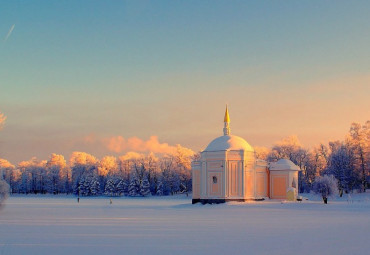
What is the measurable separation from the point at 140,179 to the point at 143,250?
3834 inches

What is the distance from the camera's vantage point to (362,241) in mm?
17781

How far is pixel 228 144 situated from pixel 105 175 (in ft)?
232

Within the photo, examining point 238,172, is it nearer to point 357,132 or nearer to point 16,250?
point 357,132

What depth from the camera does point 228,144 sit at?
184 feet

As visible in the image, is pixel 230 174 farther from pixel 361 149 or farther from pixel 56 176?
pixel 56 176

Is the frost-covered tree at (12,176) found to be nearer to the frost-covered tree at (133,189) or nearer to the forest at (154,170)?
the forest at (154,170)

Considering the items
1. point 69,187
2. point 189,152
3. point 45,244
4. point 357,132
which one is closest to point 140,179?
point 189,152

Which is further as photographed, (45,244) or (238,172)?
(238,172)

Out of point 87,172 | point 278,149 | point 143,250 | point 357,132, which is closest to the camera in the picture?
point 143,250

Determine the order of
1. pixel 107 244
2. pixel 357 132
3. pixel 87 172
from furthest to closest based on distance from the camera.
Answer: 1. pixel 87 172
2. pixel 357 132
3. pixel 107 244

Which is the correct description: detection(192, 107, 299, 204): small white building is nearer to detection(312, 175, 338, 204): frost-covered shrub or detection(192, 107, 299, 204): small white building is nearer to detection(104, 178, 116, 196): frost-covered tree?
detection(312, 175, 338, 204): frost-covered shrub

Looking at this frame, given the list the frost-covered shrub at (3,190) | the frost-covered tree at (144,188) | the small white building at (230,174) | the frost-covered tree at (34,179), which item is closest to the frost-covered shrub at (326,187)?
the small white building at (230,174)

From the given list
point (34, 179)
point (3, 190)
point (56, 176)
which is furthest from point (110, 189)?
point (3, 190)

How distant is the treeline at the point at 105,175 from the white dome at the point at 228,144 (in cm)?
4587
